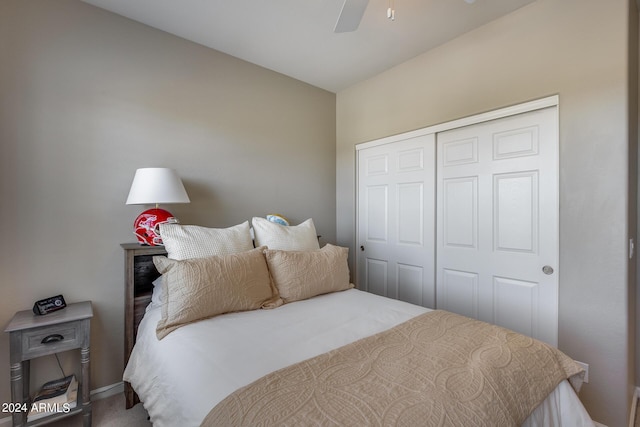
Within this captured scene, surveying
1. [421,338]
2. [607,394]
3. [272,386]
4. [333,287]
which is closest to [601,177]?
[607,394]

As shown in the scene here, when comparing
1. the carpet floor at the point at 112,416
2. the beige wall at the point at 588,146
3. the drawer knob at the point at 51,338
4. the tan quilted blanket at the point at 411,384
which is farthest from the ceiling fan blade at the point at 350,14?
the carpet floor at the point at 112,416

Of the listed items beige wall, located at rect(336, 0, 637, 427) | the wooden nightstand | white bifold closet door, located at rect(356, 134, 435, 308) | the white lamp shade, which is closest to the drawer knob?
the wooden nightstand

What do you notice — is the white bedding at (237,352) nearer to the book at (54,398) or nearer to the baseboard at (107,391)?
the book at (54,398)

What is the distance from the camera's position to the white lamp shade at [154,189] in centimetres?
183

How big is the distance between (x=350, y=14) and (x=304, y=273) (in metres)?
1.46

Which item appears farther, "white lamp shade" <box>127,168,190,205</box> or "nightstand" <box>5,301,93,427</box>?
"white lamp shade" <box>127,168,190,205</box>

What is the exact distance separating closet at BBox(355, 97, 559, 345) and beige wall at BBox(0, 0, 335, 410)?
4.55 feet

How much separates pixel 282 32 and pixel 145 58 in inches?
40.8

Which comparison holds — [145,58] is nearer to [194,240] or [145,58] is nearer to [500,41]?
[194,240]

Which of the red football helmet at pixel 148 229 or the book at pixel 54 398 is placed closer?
the book at pixel 54 398

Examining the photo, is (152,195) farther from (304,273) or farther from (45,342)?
(304,273)

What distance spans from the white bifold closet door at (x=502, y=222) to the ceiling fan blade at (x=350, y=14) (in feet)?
4.56

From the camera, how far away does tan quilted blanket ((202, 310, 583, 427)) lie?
2.69ft

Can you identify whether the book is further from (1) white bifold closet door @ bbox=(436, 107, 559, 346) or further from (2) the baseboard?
(1) white bifold closet door @ bbox=(436, 107, 559, 346)
